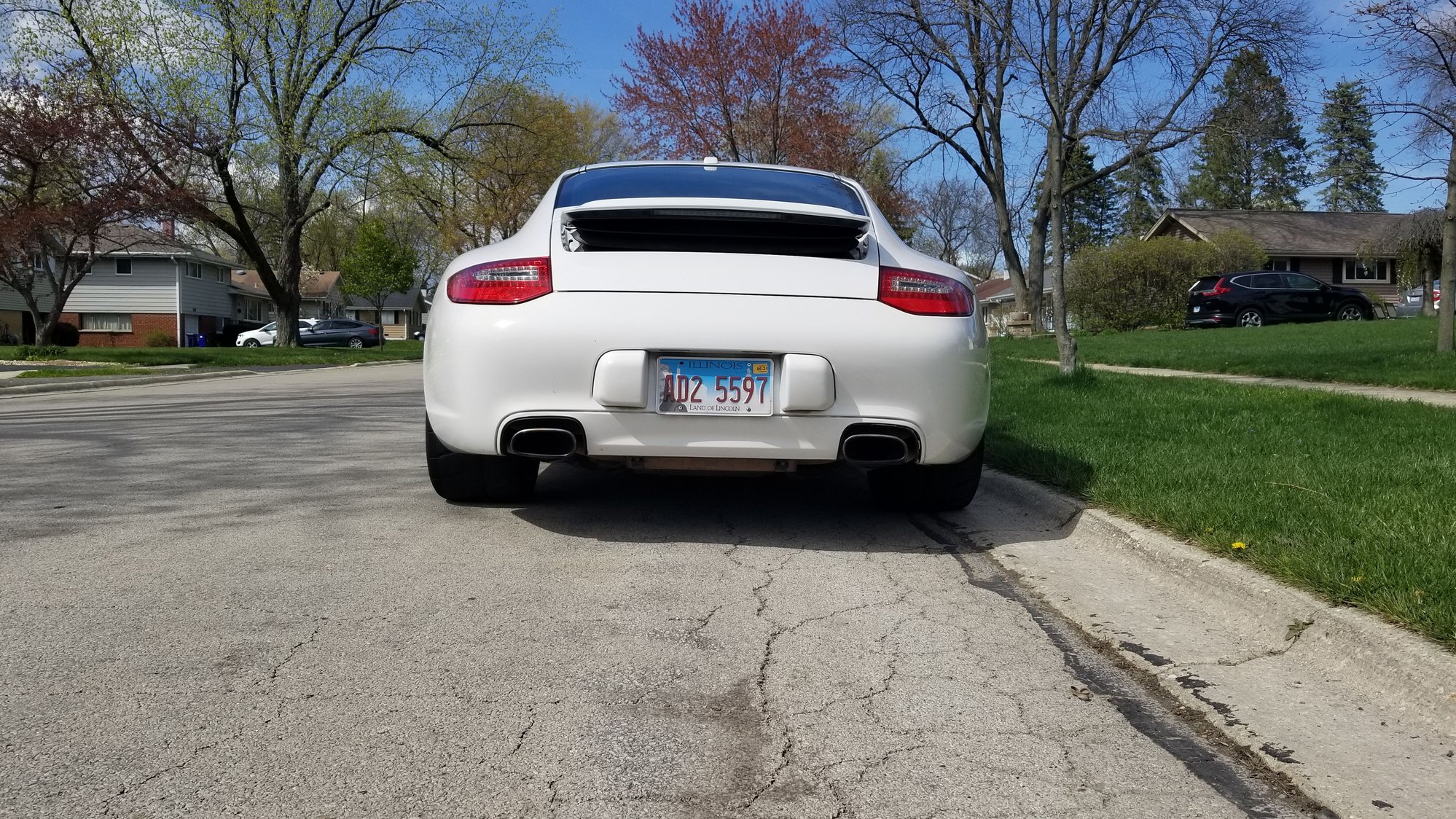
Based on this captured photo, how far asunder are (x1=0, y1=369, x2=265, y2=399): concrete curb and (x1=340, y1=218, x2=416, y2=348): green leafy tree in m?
46.6

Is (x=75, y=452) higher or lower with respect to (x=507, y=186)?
lower

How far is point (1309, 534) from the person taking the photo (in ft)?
13.2

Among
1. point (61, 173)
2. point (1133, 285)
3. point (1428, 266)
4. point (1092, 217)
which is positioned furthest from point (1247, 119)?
point (1092, 217)

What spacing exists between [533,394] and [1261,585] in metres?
2.60

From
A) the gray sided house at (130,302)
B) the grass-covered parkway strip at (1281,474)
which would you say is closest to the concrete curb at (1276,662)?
the grass-covered parkway strip at (1281,474)

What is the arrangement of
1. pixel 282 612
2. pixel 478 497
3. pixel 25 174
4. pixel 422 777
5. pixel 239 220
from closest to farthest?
pixel 422 777, pixel 282 612, pixel 478 497, pixel 25 174, pixel 239 220

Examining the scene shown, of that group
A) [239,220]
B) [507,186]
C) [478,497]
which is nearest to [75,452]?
[478,497]

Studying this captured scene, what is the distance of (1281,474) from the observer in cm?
535

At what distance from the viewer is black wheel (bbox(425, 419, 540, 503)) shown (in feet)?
16.4

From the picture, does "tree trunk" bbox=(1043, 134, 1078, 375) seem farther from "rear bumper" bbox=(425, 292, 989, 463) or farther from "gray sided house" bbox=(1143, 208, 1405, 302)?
"gray sided house" bbox=(1143, 208, 1405, 302)

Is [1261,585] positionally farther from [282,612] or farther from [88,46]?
[88,46]

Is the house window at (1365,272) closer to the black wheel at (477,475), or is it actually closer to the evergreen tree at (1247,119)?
the evergreen tree at (1247,119)

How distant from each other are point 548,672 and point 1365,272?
5786 centimetres

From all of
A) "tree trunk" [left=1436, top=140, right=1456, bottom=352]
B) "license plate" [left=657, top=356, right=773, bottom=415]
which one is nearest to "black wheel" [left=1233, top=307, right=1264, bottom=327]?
"tree trunk" [left=1436, top=140, right=1456, bottom=352]
